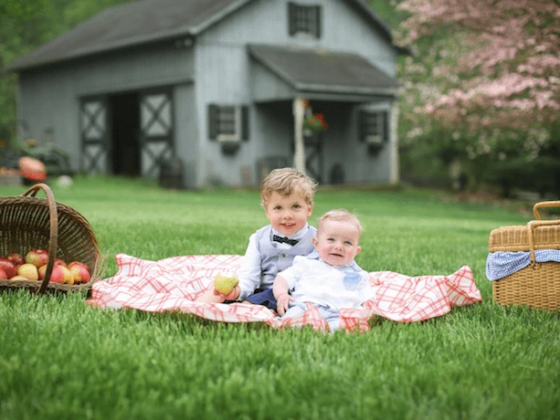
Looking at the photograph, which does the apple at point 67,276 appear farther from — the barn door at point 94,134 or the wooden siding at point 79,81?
the barn door at point 94,134

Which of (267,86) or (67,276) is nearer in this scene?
(67,276)

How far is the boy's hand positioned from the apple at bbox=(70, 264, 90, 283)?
4.77 ft

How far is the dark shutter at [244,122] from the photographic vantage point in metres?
20.9

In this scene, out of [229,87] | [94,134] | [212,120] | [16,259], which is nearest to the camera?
[16,259]

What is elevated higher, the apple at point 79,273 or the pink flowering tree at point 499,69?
the pink flowering tree at point 499,69

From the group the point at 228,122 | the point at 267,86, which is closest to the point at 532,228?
the point at 267,86

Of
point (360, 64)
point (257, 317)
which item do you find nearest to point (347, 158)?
point (360, 64)

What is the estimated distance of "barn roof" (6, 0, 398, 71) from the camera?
20188 mm

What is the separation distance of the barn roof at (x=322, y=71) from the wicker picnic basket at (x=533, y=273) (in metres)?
15.2

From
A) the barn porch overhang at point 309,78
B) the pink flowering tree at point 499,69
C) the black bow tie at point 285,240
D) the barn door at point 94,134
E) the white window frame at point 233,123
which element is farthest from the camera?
the barn door at point 94,134

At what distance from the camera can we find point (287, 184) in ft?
15.0

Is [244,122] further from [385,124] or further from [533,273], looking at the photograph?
[533,273]

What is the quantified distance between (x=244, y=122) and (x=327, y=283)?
1678cm

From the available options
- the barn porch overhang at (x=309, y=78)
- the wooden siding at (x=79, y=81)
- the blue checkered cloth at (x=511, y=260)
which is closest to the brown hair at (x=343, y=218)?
the blue checkered cloth at (x=511, y=260)
